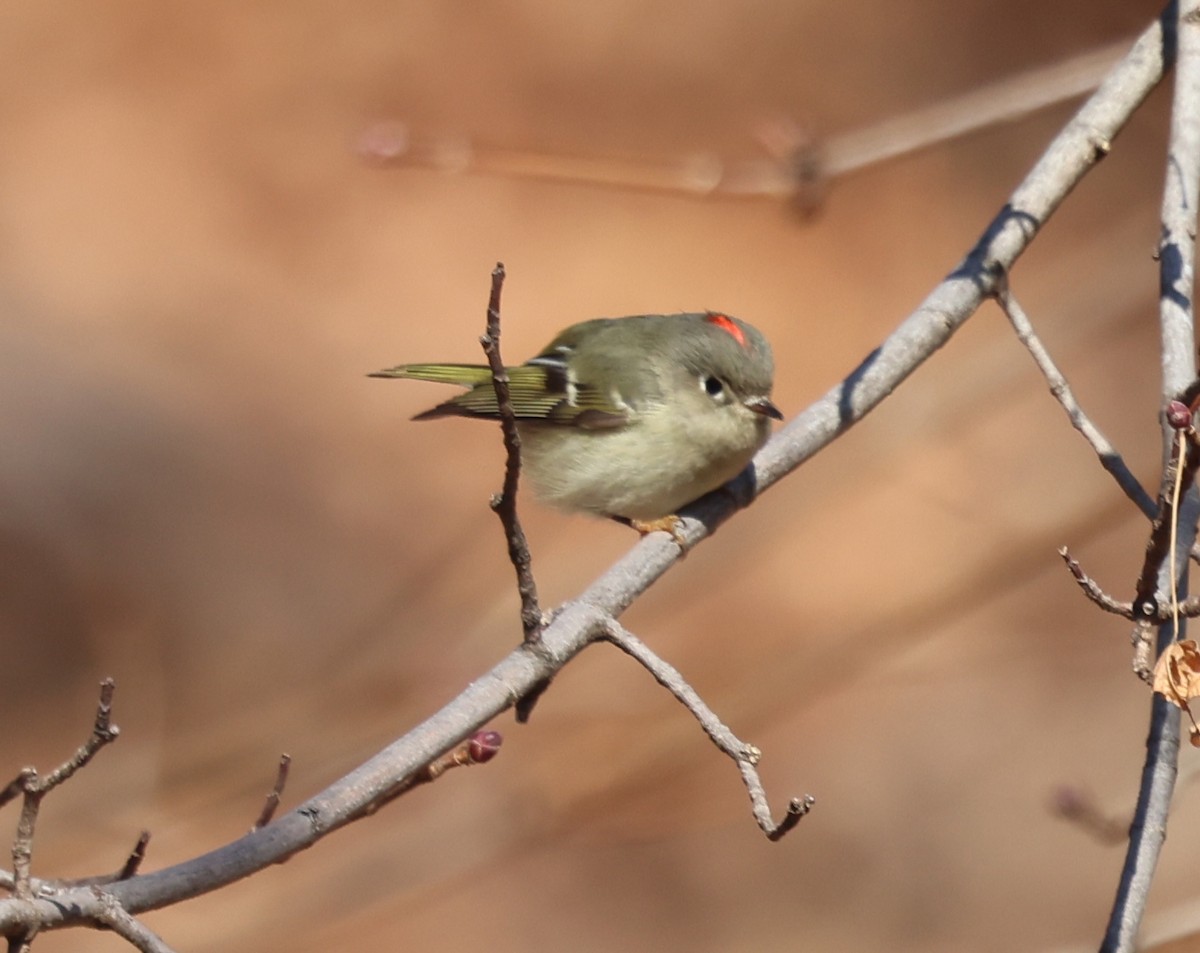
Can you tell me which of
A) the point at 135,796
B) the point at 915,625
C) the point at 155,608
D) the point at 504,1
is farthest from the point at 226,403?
the point at 915,625

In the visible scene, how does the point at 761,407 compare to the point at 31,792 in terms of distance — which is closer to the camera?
the point at 31,792

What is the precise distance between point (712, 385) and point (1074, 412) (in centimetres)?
113

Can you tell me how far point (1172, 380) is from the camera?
2033mm

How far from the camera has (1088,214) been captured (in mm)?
6723

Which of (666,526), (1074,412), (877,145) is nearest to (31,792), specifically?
(1074,412)

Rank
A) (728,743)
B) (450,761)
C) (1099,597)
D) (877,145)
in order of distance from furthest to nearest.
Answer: (877,145)
(450,761)
(728,743)
(1099,597)

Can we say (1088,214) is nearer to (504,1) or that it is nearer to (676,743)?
(504,1)

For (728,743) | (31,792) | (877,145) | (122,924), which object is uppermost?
(877,145)

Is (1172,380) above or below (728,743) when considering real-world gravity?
above

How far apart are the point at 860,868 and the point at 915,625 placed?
1953 millimetres

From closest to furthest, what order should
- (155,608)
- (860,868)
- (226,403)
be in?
(860,868), (155,608), (226,403)

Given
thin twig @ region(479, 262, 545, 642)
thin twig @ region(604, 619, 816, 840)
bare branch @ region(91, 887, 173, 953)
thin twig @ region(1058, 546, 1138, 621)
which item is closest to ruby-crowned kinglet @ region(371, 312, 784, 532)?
thin twig @ region(604, 619, 816, 840)

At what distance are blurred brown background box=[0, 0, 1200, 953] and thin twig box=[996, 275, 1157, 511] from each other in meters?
0.89

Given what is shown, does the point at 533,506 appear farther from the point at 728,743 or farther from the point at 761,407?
the point at 728,743
